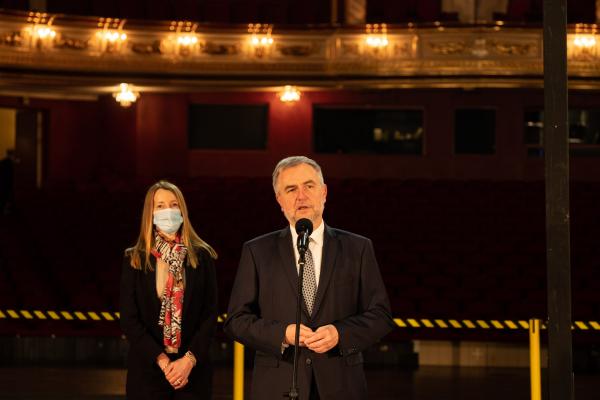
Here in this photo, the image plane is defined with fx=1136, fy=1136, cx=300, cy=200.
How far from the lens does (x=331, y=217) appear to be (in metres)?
14.9

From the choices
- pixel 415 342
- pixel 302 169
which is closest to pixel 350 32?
pixel 415 342

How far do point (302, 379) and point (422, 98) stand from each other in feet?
53.1

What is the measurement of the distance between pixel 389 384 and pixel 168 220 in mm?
4856

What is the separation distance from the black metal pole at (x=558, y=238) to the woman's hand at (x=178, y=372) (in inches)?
60.0

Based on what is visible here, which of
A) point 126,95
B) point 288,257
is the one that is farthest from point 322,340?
point 126,95

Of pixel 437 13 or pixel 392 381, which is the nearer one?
pixel 392 381

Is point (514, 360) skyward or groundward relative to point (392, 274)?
groundward

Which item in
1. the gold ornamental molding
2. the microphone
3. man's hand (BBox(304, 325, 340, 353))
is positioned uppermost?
the gold ornamental molding

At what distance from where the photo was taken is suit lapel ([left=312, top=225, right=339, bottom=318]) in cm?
379

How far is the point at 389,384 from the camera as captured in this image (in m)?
9.32

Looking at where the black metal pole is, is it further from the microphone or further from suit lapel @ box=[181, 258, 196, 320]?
suit lapel @ box=[181, 258, 196, 320]

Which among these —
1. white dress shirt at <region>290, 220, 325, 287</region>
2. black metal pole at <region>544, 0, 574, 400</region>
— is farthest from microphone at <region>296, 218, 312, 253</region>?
black metal pole at <region>544, 0, 574, 400</region>

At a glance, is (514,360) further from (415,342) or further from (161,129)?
(161,129)

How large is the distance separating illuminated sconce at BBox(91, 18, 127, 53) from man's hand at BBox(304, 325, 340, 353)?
14584mm
